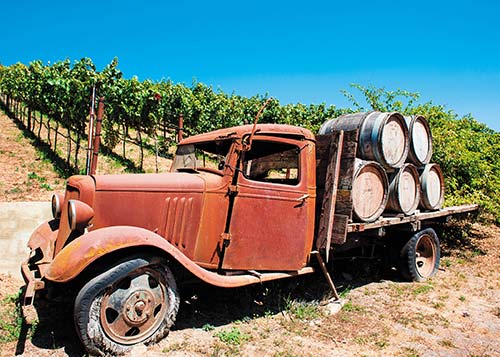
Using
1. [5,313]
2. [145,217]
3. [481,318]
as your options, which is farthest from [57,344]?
[481,318]

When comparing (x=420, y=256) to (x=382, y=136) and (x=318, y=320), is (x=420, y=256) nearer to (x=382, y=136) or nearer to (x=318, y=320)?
(x=382, y=136)

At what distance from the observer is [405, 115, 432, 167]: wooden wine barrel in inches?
209

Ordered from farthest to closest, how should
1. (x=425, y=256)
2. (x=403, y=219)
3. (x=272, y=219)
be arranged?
(x=425, y=256), (x=403, y=219), (x=272, y=219)

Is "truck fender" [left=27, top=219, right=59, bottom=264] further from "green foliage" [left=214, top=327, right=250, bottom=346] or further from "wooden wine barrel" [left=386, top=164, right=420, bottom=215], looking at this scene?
"wooden wine barrel" [left=386, top=164, right=420, bottom=215]

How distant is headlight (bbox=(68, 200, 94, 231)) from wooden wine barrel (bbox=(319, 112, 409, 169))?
341 cm

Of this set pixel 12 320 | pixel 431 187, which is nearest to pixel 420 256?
pixel 431 187

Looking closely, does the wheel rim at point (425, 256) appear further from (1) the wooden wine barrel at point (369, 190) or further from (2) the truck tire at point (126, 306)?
(2) the truck tire at point (126, 306)

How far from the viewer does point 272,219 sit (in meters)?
3.82

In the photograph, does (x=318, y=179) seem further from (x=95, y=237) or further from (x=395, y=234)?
(x=95, y=237)

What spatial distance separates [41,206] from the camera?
568 cm

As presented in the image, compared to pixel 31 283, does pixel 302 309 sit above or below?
below

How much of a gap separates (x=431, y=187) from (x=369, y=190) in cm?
171

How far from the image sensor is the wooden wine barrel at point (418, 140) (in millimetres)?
5316

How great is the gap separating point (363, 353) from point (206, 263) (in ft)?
5.40
